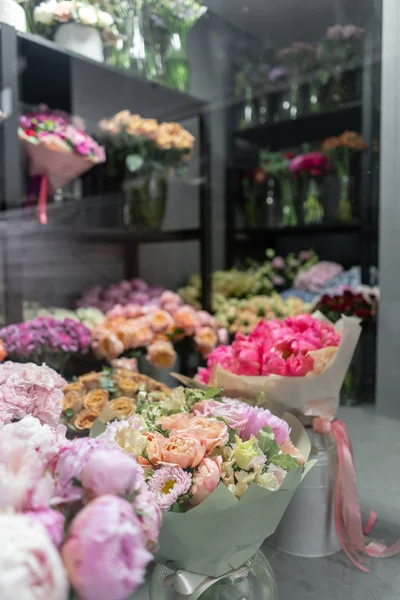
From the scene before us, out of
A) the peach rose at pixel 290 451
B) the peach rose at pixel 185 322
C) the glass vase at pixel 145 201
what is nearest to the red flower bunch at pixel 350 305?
the peach rose at pixel 185 322

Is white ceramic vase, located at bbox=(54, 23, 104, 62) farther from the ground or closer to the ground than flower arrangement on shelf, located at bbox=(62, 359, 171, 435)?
farther from the ground

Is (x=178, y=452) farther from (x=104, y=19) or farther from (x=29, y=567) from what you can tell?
(x=104, y=19)

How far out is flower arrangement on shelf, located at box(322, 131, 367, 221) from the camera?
2145mm

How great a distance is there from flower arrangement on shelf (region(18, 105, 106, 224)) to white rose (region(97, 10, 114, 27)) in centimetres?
30

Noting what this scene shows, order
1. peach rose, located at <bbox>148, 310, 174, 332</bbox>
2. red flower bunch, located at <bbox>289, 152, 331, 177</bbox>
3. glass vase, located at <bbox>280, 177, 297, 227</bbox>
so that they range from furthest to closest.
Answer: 1. glass vase, located at <bbox>280, 177, 297, 227</bbox>
2. red flower bunch, located at <bbox>289, 152, 331, 177</bbox>
3. peach rose, located at <bbox>148, 310, 174, 332</bbox>

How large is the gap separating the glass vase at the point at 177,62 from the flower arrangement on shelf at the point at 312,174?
A: 631 millimetres

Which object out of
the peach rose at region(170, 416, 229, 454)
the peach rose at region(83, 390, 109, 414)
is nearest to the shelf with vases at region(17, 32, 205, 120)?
the peach rose at region(83, 390, 109, 414)

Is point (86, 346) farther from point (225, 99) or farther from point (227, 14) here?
point (225, 99)

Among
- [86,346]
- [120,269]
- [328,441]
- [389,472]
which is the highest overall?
[120,269]

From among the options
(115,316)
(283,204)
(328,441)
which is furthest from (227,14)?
(328,441)

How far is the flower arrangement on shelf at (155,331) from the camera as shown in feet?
4.97

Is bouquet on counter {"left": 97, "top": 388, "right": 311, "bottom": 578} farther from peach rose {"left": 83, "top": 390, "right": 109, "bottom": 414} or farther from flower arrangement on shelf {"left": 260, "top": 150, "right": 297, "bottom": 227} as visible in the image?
flower arrangement on shelf {"left": 260, "top": 150, "right": 297, "bottom": 227}

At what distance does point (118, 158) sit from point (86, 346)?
83 centimetres

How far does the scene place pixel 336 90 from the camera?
227 centimetres
